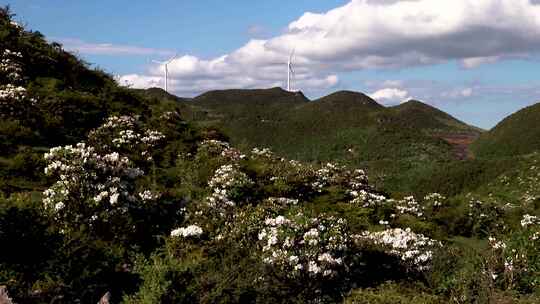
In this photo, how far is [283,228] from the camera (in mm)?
17797

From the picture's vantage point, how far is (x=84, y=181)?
17953 mm

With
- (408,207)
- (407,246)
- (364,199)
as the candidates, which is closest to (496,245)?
(407,246)

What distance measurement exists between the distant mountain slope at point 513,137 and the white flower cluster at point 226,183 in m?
110

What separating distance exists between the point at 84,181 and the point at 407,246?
1232 cm

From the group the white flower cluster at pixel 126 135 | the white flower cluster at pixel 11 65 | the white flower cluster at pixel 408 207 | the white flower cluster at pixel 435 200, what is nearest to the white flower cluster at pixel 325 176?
the white flower cluster at pixel 408 207

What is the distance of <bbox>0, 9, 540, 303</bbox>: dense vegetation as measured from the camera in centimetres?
1504

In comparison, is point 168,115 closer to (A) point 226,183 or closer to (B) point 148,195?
(A) point 226,183

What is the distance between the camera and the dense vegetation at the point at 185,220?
15039 millimetres

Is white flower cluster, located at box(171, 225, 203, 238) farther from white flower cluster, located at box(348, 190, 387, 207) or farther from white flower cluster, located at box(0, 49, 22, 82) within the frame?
white flower cluster, located at box(0, 49, 22, 82)

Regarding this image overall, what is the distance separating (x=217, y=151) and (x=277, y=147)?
100462 mm

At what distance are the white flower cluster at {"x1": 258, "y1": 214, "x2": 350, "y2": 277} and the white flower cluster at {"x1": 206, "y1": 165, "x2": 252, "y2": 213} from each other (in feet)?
12.0

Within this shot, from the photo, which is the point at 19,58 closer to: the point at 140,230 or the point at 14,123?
the point at 14,123

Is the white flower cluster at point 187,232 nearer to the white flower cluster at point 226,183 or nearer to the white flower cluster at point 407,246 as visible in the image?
the white flower cluster at point 226,183

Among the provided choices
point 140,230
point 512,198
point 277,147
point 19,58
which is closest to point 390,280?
point 140,230
